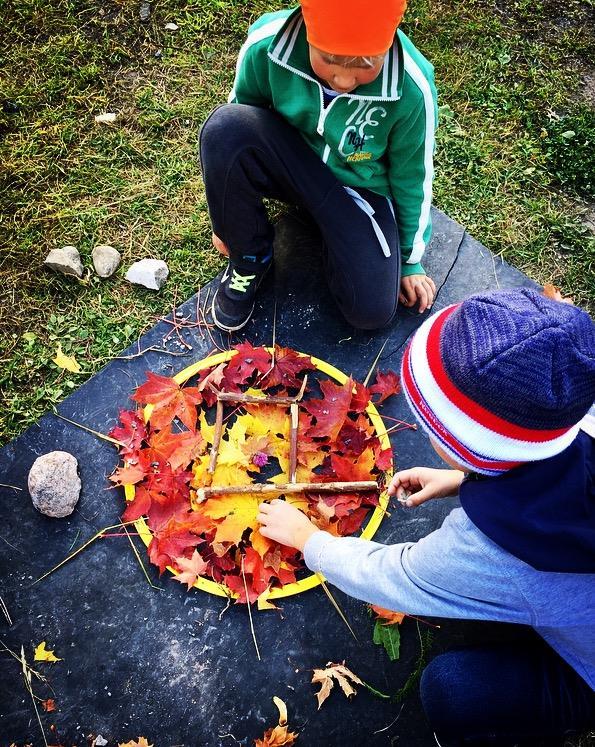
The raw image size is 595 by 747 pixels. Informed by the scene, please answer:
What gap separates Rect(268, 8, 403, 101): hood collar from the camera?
187cm

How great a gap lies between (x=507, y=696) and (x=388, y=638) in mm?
439

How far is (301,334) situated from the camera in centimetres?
261

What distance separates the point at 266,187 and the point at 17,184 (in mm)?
1326

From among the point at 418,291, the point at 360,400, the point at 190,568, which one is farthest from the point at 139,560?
the point at 418,291


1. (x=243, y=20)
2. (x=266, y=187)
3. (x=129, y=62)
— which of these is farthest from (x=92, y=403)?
(x=243, y=20)

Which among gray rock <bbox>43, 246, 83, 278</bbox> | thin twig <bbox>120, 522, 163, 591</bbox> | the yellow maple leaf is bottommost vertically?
thin twig <bbox>120, 522, 163, 591</bbox>

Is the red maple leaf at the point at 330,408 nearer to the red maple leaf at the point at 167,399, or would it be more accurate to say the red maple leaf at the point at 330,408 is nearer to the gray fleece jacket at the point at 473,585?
the red maple leaf at the point at 167,399

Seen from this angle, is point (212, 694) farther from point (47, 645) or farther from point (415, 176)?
point (415, 176)

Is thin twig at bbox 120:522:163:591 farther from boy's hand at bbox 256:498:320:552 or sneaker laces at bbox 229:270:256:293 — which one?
sneaker laces at bbox 229:270:256:293

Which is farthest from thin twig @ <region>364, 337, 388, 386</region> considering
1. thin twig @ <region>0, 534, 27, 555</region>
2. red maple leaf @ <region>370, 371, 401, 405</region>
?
thin twig @ <region>0, 534, 27, 555</region>

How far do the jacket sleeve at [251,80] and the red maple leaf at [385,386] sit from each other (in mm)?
1119

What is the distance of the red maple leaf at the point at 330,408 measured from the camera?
2340 millimetres

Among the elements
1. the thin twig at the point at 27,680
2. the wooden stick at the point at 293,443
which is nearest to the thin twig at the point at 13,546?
the thin twig at the point at 27,680

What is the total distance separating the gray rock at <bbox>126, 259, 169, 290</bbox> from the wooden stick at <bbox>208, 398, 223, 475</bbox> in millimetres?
681
